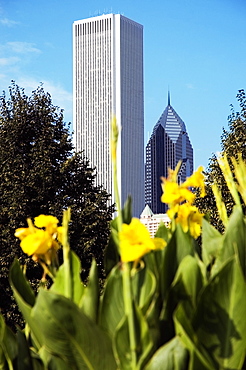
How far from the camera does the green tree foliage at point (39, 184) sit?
1853cm

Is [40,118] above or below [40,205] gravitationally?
above

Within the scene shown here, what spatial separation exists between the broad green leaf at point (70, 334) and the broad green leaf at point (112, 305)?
3.1 inches

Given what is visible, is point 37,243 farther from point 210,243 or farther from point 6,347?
point 210,243

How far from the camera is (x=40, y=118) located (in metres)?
21.4

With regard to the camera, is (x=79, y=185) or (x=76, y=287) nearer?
(x=76, y=287)

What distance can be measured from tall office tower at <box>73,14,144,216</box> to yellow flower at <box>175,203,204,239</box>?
501 feet

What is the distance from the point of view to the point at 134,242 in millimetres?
1542

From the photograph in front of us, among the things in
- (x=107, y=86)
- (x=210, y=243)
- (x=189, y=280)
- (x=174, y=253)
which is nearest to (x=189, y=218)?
(x=210, y=243)

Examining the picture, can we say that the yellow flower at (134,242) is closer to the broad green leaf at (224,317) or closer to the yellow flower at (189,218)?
the broad green leaf at (224,317)

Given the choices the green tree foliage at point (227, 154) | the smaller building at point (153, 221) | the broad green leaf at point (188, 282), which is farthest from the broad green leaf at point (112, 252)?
the green tree foliage at point (227, 154)

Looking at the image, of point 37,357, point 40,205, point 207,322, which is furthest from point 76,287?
point 40,205

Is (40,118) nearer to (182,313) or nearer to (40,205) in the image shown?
(40,205)

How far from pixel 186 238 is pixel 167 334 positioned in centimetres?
30

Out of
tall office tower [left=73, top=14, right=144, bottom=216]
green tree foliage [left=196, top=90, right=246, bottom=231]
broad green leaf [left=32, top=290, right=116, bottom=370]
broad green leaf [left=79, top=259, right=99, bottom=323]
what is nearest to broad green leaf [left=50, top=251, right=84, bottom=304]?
broad green leaf [left=79, top=259, right=99, bottom=323]
